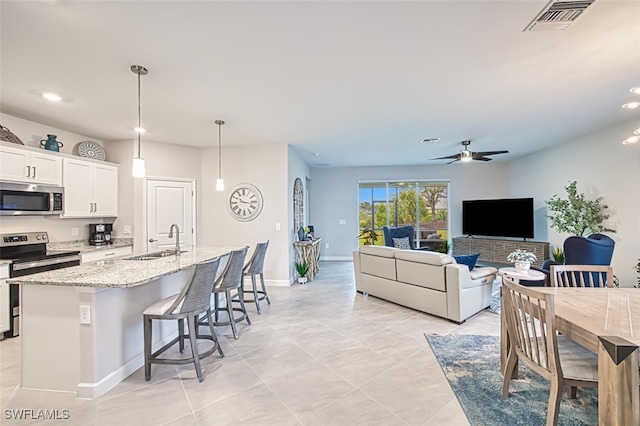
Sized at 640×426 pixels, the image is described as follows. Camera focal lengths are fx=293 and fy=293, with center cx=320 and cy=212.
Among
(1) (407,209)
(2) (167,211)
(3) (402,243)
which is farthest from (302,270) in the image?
(1) (407,209)

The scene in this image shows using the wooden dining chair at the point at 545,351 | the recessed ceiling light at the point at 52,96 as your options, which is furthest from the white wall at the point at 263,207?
the wooden dining chair at the point at 545,351

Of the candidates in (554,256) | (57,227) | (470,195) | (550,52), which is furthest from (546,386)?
(470,195)

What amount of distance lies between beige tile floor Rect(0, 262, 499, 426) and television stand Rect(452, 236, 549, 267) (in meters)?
3.76

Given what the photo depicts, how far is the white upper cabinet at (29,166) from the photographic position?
11.5 feet

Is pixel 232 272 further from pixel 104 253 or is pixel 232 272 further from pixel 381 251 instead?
pixel 104 253

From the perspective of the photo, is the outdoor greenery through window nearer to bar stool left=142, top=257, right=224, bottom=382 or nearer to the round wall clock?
the round wall clock

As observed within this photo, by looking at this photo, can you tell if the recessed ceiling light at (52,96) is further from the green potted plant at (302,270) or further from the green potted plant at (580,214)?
the green potted plant at (580,214)

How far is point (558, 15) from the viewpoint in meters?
1.97

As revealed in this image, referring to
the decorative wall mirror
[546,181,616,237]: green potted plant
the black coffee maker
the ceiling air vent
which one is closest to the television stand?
[546,181,616,237]: green potted plant

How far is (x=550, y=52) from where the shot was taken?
2.46 metres

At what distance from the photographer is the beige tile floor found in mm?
2021

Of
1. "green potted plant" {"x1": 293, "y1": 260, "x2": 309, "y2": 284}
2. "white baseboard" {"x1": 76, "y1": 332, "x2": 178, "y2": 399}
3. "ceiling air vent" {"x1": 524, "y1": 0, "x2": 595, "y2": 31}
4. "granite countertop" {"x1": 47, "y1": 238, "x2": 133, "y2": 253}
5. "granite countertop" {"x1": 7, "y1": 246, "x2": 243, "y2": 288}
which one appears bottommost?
"white baseboard" {"x1": 76, "y1": 332, "x2": 178, "y2": 399}

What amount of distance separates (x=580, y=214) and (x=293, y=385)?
574cm

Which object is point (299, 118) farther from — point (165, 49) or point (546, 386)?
point (546, 386)
